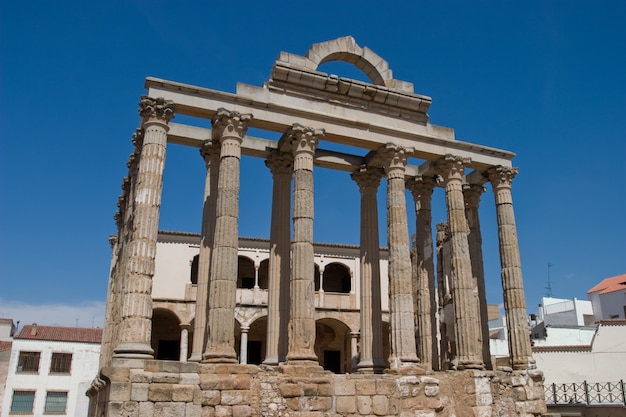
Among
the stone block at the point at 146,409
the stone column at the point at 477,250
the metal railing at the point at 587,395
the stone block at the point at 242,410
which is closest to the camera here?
the stone block at the point at 146,409

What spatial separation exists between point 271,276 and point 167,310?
11.9 m

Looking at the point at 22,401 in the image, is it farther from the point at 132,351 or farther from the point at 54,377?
the point at 132,351

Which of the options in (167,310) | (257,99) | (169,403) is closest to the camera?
(169,403)

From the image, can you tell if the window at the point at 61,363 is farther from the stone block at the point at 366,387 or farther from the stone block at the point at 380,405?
the stone block at the point at 380,405

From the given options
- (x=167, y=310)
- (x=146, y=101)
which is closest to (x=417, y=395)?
(x=146, y=101)

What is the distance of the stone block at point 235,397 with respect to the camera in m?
15.0

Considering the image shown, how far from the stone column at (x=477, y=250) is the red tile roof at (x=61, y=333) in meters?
23.6

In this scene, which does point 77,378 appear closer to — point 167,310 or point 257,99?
point 167,310

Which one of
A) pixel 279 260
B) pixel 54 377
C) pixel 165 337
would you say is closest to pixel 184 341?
pixel 165 337

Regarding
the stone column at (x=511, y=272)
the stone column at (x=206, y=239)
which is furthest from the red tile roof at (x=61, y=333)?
the stone column at (x=511, y=272)

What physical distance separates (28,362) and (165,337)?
8.28m

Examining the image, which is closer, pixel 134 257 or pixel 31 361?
pixel 134 257

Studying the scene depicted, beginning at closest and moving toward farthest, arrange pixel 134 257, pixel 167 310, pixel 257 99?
pixel 134 257 < pixel 257 99 < pixel 167 310

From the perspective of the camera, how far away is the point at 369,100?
2033cm
